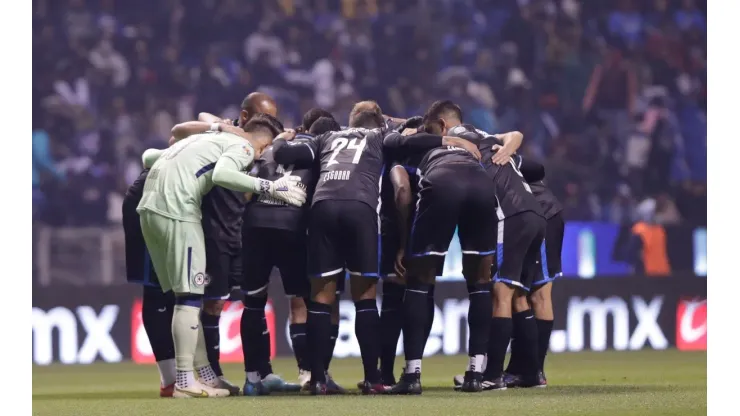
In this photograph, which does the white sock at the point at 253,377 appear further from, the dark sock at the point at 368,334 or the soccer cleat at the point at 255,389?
the dark sock at the point at 368,334

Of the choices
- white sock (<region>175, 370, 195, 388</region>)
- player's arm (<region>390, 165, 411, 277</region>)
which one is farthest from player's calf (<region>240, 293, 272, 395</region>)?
player's arm (<region>390, 165, 411, 277</region>)

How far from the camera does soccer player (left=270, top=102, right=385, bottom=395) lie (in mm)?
8062

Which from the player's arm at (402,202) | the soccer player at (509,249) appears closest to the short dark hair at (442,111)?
the soccer player at (509,249)

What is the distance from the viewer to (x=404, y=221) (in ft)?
27.4

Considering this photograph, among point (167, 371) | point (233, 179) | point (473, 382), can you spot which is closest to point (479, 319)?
point (473, 382)

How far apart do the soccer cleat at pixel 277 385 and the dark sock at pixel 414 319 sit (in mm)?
1085

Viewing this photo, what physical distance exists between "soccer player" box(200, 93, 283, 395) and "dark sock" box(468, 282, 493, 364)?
1783 millimetres

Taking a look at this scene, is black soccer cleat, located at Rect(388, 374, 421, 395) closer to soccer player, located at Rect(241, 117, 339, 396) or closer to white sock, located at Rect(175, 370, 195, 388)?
soccer player, located at Rect(241, 117, 339, 396)

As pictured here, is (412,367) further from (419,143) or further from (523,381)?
(419,143)

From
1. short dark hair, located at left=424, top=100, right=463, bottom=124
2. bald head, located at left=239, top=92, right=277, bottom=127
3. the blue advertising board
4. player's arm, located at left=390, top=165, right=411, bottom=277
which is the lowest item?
the blue advertising board

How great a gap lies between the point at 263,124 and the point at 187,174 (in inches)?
31.6

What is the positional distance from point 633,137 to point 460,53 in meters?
3.19

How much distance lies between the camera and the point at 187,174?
824 centimetres

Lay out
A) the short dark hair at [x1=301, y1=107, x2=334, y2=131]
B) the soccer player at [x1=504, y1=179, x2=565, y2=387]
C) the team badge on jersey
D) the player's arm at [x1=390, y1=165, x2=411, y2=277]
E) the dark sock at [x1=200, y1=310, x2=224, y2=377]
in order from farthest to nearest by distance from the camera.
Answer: the short dark hair at [x1=301, y1=107, x2=334, y2=131]
the soccer player at [x1=504, y1=179, x2=565, y2=387]
the dark sock at [x1=200, y1=310, x2=224, y2=377]
the player's arm at [x1=390, y1=165, x2=411, y2=277]
the team badge on jersey
